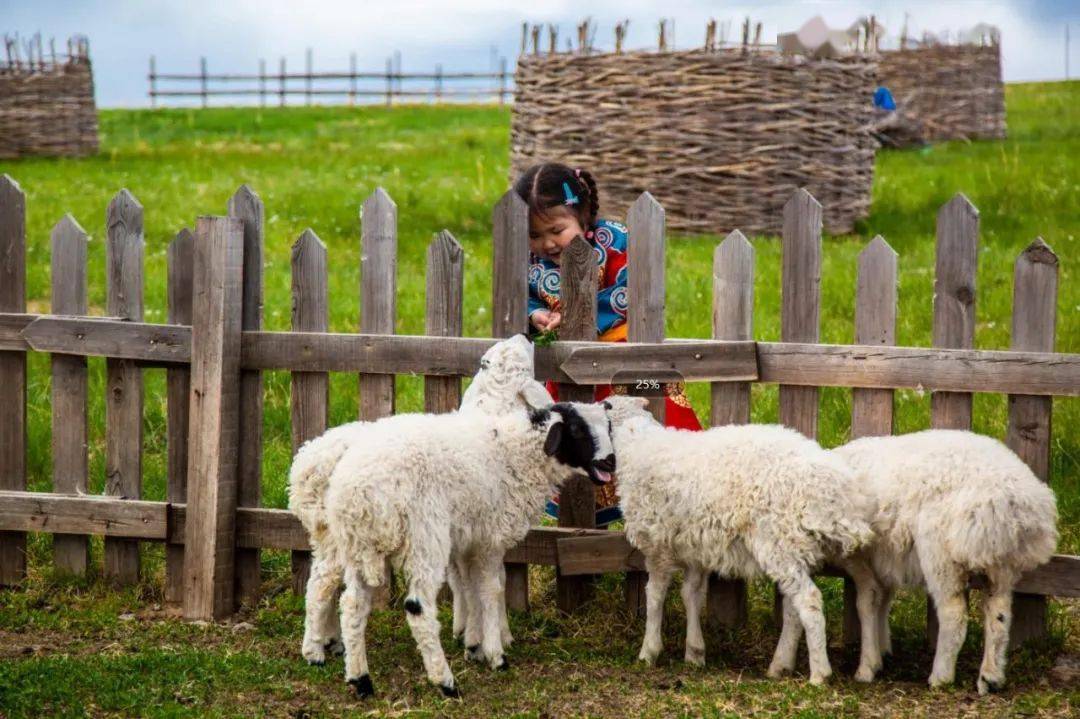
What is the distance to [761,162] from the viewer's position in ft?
45.4

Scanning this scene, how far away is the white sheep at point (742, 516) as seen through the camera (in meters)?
4.91

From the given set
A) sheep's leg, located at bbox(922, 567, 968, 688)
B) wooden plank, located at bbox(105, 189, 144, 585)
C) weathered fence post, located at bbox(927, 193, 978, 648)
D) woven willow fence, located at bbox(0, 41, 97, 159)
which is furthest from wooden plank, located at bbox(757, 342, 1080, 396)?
woven willow fence, located at bbox(0, 41, 97, 159)

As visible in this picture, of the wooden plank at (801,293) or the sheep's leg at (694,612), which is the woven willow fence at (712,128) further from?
the sheep's leg at (694,612)

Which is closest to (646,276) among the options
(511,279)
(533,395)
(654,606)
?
(511,279)

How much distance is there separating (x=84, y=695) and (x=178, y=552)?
4.92 ft

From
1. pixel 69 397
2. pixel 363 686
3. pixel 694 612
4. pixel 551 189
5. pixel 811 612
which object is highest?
pixel 551 189

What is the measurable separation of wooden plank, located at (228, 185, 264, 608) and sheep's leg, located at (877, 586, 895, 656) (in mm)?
3195

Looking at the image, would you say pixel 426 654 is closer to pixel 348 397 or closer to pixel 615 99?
pixel 348 397

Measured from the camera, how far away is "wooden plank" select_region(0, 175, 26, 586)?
6641 mm

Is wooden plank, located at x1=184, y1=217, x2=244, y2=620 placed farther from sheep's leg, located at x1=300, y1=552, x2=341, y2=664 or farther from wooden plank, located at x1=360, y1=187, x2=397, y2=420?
sheep's leg, located at x1=300, y1=552, x2=341, y2=664

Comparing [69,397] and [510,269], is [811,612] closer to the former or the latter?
[510,269]

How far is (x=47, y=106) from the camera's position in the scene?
2408 centimetres

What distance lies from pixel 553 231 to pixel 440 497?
6.55 feet

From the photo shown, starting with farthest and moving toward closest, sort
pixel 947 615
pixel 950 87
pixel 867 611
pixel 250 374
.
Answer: pixel 950 87 < pixel 250 374 < pixel 867 611 < pixel 947 615
